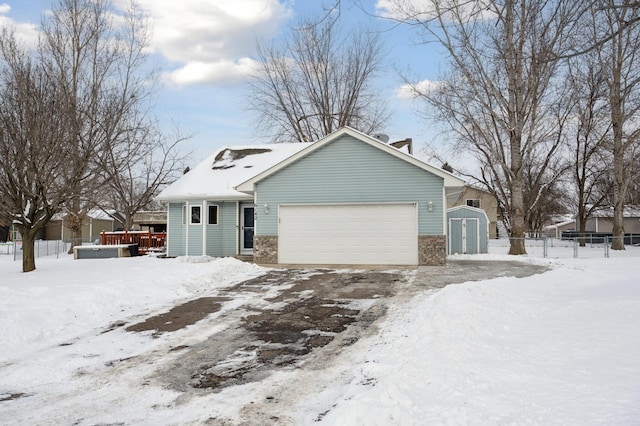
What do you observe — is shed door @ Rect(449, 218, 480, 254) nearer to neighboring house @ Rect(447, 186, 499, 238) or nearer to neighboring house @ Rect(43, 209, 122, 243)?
neighboring house @ Rect(447, 186, 499, 238)

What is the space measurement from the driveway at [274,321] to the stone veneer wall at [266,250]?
3.38 metres

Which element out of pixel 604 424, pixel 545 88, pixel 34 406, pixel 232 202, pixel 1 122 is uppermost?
pixel 545 88

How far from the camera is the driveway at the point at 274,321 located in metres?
4.96

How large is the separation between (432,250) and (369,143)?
4266 millimetres

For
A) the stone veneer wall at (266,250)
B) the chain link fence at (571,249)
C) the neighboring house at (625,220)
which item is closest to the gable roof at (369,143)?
the stone veneer wall at (266,250)

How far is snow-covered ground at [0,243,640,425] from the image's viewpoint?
350cm

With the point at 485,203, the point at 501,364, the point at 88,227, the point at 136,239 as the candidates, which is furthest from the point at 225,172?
the point at 88,227

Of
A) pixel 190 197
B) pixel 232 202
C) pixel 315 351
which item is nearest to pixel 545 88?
pixel 232 202

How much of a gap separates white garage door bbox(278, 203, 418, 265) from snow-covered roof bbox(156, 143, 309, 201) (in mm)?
2915

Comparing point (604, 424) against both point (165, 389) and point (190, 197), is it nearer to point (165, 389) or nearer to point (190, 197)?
point (165, 389)

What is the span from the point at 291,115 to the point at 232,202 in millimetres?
18033

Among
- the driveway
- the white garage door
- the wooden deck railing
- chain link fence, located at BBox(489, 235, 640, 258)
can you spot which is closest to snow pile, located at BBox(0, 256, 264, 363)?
the driveway

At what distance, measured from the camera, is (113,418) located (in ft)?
12.2

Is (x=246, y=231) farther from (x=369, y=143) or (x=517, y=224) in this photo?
(x=517, y=224)
